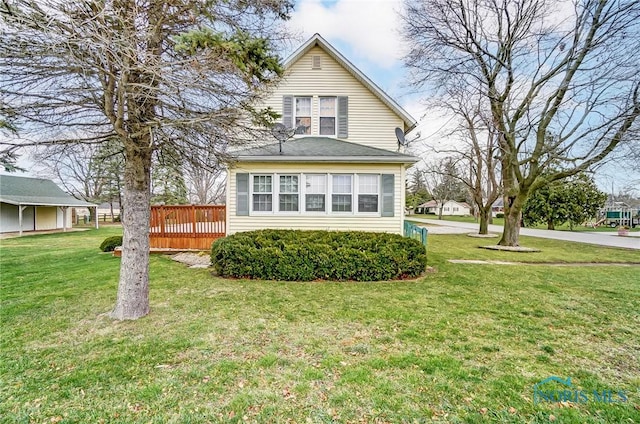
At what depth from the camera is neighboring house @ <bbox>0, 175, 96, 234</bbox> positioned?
847 inches

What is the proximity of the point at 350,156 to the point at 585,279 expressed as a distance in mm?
7360

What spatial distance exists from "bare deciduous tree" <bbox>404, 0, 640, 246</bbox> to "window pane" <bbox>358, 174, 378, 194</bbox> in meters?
7.15

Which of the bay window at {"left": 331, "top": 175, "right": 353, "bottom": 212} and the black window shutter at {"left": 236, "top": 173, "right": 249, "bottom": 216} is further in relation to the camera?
the bay window at {"left": 331, "top": 175, "right": 353, "bottom": 212}

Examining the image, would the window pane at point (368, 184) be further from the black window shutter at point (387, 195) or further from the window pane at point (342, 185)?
the window pane at point (342, 185)

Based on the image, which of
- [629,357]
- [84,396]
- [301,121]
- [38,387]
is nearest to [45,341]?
[38,387]

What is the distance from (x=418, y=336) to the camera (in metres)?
4.19

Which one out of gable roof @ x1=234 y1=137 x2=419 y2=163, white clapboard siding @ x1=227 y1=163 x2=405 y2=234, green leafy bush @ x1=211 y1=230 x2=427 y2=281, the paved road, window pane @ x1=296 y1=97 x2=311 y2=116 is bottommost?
the paved road

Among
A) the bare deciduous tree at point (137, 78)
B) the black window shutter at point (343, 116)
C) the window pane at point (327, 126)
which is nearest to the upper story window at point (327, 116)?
the window pane at point (327, 126)

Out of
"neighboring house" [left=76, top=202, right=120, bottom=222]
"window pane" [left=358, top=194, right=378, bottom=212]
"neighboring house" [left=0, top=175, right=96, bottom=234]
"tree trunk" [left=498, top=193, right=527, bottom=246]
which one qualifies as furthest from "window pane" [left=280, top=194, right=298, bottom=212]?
"neighboring house" [left=76, top=202, right=120, bottom=222]

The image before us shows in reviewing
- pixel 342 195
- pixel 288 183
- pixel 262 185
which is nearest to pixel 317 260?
pixel 342 195

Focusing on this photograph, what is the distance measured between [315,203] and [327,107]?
13.1 ft

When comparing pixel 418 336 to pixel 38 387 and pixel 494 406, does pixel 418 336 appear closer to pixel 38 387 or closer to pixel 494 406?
pixel 494 406

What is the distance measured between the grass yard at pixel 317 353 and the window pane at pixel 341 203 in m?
3.48

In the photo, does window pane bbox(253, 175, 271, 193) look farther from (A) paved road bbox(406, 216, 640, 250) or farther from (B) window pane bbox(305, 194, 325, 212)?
(A) paved road bbox(406, 216, 640, 250)
